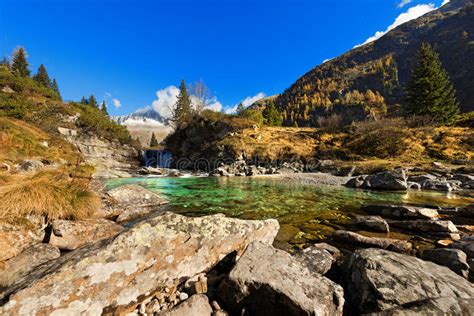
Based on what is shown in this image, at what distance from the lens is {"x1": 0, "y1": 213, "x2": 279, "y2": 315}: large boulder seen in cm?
239

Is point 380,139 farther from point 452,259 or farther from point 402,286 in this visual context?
point 402,286

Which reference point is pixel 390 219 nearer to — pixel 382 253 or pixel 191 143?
pixel 382 253

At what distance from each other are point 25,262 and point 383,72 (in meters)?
149

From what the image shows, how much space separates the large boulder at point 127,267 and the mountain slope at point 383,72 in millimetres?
101157

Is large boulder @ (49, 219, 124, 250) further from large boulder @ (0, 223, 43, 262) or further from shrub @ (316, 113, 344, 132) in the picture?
shrub @ (316, 113, 344, 132)

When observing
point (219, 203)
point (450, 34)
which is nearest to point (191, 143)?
point (219, 203)

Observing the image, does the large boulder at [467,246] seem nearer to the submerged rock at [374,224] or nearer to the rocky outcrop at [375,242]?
the rocky outcrop at [375,242]

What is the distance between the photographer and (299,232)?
6.45 metres

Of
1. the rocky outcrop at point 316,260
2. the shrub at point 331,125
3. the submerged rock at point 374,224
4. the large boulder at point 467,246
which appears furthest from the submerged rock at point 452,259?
the shrub at point 331,125

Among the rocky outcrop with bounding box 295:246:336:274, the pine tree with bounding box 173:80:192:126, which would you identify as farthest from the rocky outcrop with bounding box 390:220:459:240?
the pine tree with bounding box 173:80:192:126

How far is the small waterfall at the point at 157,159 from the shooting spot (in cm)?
5075

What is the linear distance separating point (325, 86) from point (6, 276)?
155 metres

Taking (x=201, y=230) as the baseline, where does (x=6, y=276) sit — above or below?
below

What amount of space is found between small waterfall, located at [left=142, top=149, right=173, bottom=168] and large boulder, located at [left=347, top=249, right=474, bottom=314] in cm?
5017
